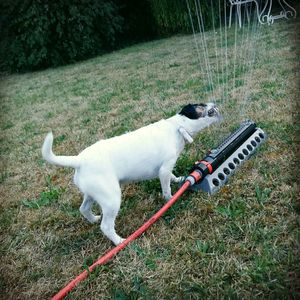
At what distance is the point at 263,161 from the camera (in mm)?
2799

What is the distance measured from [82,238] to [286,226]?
1222 mm

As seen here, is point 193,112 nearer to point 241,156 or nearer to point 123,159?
point 241,156

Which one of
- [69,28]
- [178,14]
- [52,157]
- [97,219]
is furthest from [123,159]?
[69,28]

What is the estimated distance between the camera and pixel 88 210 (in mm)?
2445

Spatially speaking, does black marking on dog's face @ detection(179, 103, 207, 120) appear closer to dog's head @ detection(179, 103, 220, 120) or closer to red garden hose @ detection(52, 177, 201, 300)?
dog's head @ detection(179, 103, 220, 120)

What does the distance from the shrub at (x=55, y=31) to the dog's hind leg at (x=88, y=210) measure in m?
9.12

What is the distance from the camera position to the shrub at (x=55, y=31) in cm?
1052

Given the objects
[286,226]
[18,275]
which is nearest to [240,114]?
[286,226]

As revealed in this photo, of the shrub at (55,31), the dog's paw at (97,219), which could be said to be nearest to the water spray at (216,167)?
the dog's paw at (97,219)

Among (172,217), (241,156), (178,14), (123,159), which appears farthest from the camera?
(178,14)

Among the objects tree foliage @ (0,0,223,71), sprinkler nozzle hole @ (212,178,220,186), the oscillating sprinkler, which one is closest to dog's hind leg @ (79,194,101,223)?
the oscillating sprinkler

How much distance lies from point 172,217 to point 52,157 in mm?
851

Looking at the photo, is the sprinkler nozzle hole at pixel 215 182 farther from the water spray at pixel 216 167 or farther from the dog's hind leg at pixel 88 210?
the dog's hind leg at pixel 88 210

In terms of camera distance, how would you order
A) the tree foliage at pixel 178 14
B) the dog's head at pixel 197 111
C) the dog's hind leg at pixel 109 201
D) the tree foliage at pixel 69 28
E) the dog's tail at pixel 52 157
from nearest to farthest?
the dog's tail at pixel 52 157 → the dog's hind leg at pixel 109 201 → the dog's head at pixel 197 111 → the tree foliage at pixel 178 14 → the tree foliage at pixel 69 28
